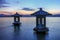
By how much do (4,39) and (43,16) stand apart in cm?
791

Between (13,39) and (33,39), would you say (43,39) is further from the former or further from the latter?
(13,39)

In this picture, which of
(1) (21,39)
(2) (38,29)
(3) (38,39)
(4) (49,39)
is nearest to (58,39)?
(4) (49,39)

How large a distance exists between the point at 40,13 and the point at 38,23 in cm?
177

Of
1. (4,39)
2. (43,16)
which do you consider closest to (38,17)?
(43,16)

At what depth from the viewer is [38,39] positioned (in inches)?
622

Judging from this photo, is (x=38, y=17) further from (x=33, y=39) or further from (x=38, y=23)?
(x=33, y=39)

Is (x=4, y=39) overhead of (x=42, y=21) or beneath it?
beneath

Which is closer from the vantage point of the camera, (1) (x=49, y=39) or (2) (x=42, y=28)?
(1) (x=49, y=39)

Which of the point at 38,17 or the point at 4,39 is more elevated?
the point at 38,17

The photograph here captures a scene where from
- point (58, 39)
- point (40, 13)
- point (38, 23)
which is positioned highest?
point (40, 13)

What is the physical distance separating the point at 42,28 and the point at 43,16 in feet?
6.38

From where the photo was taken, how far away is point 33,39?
1599 centimetres

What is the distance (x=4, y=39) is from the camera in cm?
1574

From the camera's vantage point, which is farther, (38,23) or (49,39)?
(38,23)
